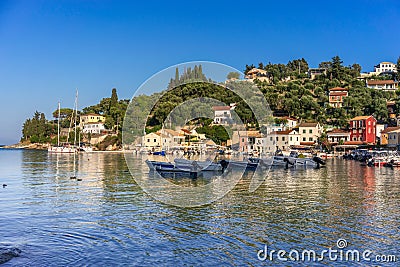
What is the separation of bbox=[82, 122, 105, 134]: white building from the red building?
242 ft

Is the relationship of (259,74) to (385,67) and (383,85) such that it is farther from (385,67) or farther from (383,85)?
(385,67)

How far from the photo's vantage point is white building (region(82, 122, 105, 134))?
131 meters

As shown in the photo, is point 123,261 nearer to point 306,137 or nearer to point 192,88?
point 192,88

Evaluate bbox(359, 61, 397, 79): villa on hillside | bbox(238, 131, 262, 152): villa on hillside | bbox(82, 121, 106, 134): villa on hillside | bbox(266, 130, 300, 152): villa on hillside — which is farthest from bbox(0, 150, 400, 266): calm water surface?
bbox(359, 61, 397, 79): villa on hillside

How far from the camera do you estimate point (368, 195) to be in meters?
25.5

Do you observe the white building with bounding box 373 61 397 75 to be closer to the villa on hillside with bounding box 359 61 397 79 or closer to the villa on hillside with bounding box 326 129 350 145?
the villa on hillside with bounding box 359 61 397 79

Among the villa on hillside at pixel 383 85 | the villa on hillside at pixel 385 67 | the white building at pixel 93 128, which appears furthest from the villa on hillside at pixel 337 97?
the white building at pixel 93 128

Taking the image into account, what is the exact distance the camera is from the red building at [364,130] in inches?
3435

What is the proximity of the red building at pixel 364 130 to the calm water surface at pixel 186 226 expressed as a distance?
64047mm

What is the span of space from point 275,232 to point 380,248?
3626mm

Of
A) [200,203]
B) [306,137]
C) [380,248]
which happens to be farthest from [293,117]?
[380,248]

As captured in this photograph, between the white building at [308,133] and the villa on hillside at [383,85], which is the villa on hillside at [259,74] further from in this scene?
the white building at [308,133]

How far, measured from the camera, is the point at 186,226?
55.2 feet

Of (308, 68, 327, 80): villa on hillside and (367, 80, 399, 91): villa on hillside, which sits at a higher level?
(308, 68, 327, 80): villa on hillside
